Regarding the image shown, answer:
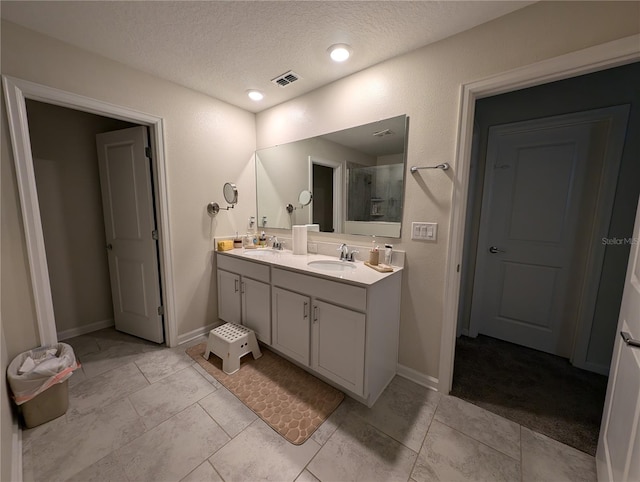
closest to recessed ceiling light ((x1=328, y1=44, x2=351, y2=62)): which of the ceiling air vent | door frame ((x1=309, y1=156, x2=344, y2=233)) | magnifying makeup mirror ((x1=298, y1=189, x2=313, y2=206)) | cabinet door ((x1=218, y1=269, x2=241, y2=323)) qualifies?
the ceiling air vent

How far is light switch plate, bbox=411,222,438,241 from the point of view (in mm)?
1713

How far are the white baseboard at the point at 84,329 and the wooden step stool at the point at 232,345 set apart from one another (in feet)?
4.51

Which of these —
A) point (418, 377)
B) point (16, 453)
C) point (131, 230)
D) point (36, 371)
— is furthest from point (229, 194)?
point (418, 377)

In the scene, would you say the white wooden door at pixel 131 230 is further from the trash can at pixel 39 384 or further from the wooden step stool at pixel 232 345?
the trash can at pixel 39 384

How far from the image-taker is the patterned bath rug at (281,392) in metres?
1.51

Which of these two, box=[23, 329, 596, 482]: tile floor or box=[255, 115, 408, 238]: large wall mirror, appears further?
box=[255, 115, 408, 238]: large wall mirror

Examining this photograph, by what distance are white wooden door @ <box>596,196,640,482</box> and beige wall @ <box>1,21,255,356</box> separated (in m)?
2.79

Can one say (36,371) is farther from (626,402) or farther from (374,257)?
(626,402)

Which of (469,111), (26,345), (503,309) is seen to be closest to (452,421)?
(503,309)

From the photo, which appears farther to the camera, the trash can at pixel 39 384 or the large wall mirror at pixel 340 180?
the large wall mirror at pixel 340 180

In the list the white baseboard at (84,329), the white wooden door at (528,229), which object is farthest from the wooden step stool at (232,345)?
the white wooden door at (528,229)

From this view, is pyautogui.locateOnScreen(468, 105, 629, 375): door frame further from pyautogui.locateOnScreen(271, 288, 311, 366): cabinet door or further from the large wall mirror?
pyautogui.locateOnScreen(271, 288, 311, 366): cabinet door

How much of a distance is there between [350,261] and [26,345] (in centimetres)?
223

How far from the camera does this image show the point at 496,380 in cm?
190
